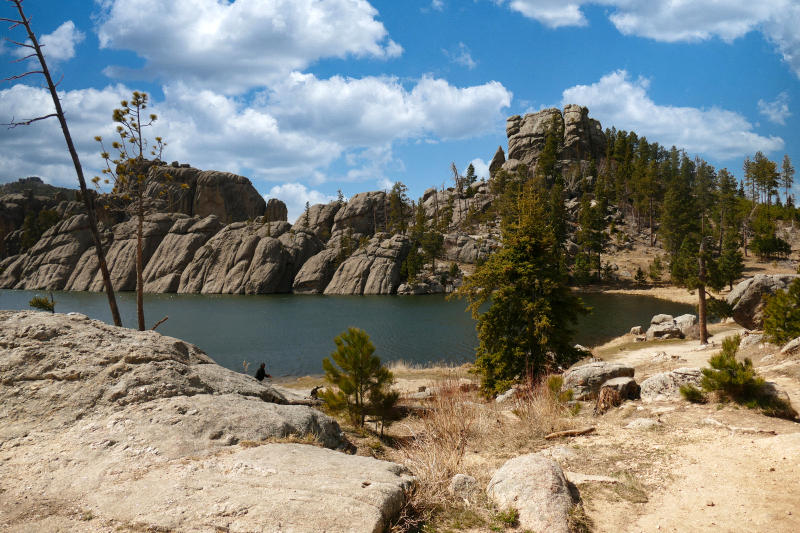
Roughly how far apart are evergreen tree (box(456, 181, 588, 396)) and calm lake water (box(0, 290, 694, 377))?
12.2 m

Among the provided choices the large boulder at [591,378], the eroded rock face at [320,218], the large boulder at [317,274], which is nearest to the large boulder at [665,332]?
the large boulder at [591,378]

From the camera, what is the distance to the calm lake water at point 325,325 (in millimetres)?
30078

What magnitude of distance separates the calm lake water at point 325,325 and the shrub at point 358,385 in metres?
15.7

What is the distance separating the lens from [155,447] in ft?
17.4

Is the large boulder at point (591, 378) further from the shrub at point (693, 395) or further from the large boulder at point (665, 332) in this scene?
the large boulder at point (665, 332)

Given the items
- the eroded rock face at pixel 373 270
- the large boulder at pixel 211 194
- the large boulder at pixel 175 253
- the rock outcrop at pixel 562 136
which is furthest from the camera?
the large boulder at pixel 211 194

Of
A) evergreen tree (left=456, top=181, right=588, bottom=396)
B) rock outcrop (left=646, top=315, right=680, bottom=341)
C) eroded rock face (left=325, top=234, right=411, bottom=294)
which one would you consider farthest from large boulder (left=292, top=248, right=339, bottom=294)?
evergreen tree (left=456, top=181, right=588, bottom=396)

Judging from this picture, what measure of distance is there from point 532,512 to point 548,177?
99.3 meters

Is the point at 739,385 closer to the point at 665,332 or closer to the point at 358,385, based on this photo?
the point at 358,385

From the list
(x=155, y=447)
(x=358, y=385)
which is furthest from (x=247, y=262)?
(x=155, y=447)

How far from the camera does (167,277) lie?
3356 inches

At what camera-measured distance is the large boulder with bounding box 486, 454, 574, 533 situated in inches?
188

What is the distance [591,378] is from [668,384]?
83.3 inches

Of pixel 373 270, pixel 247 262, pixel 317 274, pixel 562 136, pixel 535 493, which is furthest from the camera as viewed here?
pixel 562 136
